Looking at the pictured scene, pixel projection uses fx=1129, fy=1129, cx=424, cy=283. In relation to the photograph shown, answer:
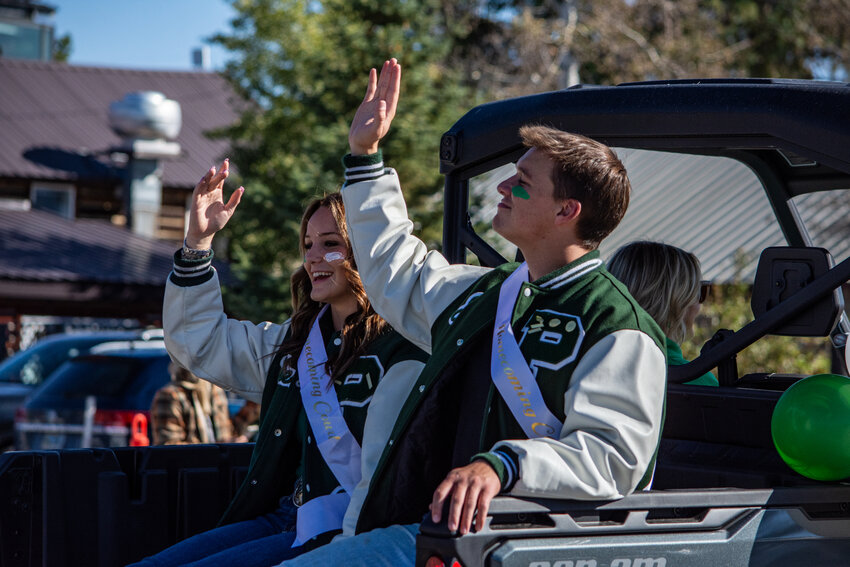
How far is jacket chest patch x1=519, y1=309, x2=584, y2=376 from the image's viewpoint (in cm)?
285

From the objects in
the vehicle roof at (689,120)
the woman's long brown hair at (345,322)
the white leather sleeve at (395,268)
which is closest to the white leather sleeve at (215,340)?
the woman's long brown hair at (345,322)

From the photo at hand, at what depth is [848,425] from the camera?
299cm

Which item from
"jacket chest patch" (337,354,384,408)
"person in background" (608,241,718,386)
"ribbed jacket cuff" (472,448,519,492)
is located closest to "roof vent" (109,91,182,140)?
"person in background" (608,241,718,386)

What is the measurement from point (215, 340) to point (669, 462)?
1647 millimetres

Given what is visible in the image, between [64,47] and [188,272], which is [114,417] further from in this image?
[64,47]

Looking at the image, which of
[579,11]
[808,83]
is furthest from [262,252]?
[808,83]

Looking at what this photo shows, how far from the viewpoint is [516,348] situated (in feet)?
9.70

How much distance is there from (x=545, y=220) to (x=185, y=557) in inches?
64.6

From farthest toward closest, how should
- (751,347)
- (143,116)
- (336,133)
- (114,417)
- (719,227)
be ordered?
(143,116) → (719,227) → (336,133) → (751,347) → (114,417)

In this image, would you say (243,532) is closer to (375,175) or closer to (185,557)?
(185,557)

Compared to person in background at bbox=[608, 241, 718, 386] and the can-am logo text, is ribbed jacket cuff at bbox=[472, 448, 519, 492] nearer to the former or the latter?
the can-am logo text

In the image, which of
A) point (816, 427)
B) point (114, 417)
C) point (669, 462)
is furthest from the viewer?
point (114, 417)

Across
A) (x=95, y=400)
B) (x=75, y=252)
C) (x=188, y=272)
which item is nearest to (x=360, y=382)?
(x=188, y=272)

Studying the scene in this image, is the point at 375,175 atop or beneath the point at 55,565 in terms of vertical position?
atop
